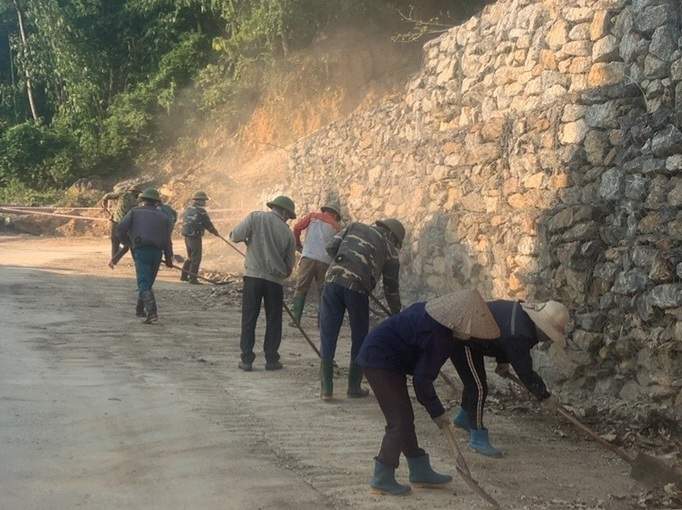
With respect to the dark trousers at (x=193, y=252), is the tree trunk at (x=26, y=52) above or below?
above

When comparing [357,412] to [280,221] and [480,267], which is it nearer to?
[280,221]

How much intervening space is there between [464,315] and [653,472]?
1774 mm

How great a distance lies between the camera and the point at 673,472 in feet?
19.1

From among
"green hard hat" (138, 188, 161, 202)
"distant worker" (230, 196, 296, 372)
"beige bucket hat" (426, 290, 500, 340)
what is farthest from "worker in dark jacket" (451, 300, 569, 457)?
"green hard hat" (138, 188, 161, 202)

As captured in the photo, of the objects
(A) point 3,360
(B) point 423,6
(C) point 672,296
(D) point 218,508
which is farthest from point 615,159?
(B) point 423,6

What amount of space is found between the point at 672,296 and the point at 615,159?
5.57ft

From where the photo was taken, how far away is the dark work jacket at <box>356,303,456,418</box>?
5254mm

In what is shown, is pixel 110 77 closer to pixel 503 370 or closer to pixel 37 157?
pixel 37 157

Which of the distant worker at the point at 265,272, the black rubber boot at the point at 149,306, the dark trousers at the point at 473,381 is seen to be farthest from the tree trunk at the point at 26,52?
the dark trousers at the point at 473,381

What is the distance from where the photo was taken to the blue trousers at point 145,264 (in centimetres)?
1180

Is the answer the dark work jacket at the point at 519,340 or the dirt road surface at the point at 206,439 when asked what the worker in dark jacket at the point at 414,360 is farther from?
the dark work jacket at the point at 519,340

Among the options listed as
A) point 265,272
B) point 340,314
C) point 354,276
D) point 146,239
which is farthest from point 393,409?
point 146,239

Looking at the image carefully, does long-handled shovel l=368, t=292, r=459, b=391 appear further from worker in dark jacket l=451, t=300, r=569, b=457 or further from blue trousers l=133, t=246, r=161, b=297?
blue trousers l=133, t=246, r=161, b=297

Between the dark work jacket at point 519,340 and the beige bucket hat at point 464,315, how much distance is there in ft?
2.00
